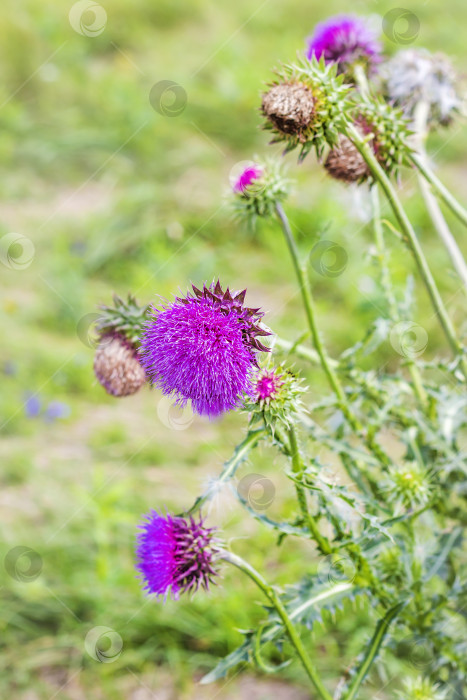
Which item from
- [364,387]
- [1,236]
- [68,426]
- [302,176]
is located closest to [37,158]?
[1,236]

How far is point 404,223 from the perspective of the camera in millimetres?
1175

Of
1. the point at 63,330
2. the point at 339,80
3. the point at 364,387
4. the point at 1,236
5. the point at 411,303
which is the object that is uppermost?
the point at 1,236

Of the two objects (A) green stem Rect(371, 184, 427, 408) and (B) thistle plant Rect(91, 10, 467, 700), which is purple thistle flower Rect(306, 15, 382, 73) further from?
(A) green stem Rect(371, 184, 427, 408)

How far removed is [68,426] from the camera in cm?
282

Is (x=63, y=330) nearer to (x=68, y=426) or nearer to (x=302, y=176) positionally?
(x=68, y=426)

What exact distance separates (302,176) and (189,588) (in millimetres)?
3308

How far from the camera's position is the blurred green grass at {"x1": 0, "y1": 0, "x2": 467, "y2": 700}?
1.96m
